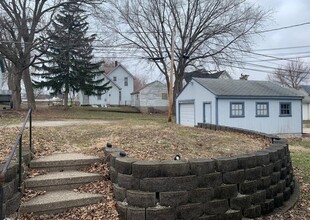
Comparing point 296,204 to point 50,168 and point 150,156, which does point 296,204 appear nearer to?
point 150,156

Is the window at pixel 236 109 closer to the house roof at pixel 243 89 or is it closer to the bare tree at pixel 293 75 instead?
the house roof at pixel 243 89

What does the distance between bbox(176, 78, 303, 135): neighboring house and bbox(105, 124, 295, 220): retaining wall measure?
1438 centimetres

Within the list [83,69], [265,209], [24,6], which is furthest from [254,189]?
[83,69]

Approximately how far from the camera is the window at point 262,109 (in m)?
20.3

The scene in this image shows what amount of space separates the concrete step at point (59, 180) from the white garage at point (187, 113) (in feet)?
55.5

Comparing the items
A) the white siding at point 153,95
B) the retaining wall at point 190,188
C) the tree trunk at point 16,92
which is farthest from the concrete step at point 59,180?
the white siding at point 153,95

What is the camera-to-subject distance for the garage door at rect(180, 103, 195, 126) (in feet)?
71.2

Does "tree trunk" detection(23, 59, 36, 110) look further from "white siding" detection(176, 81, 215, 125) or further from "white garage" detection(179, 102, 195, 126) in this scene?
"white siding" detection(176, 81, 215, 125)

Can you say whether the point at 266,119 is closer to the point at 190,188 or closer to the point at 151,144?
the point at 151,144

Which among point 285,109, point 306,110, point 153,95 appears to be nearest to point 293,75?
point 306,110

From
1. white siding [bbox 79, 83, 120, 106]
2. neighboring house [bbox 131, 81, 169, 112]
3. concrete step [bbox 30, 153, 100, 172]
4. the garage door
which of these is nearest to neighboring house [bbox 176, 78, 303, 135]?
the garage door

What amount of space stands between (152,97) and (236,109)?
28.9m

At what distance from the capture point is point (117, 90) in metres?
49.8

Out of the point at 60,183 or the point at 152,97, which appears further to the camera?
the point at 152,97
